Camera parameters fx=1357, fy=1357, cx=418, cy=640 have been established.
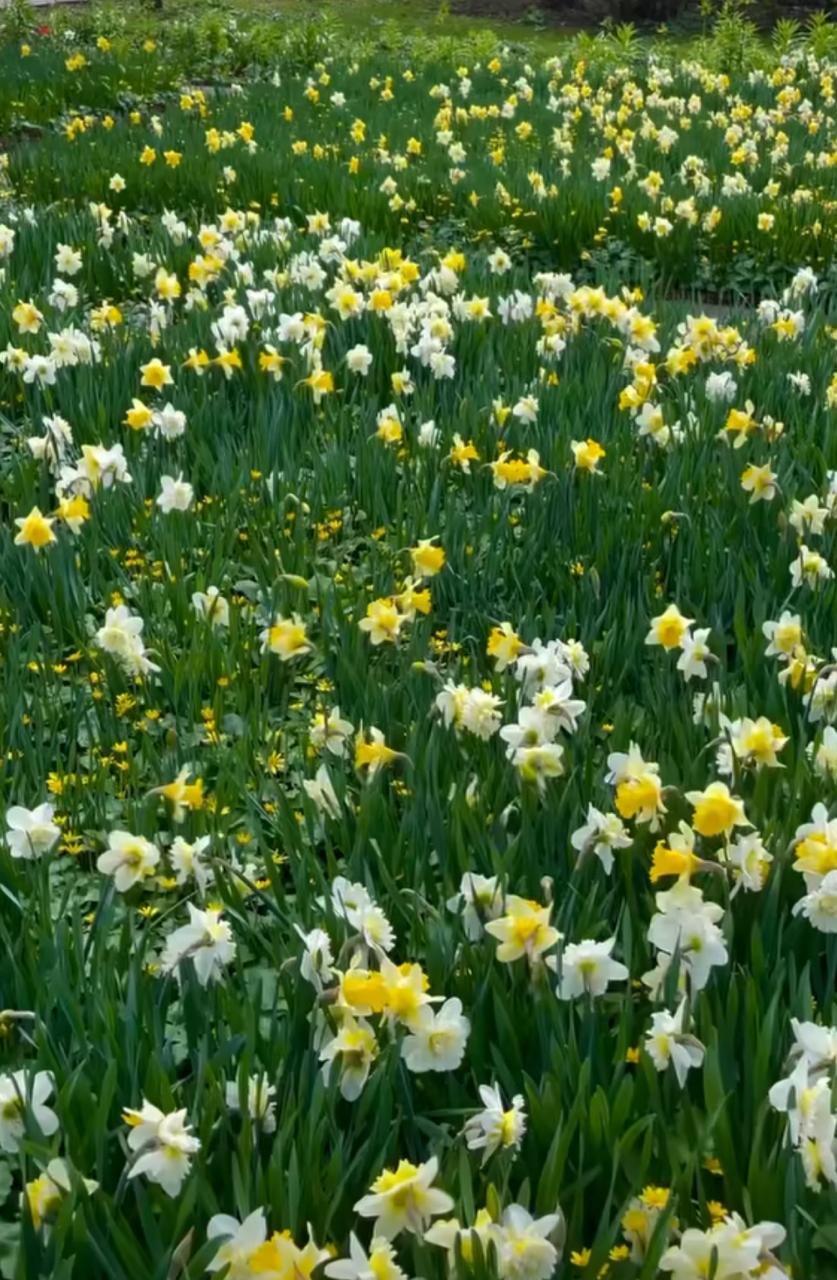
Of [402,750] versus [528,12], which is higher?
[528,12]

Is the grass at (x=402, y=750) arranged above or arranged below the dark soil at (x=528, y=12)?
below

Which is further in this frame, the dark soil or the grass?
the dark soil

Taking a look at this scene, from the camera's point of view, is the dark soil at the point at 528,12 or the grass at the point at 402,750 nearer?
the grass at the point at 402,750

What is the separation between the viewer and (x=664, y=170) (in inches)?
282

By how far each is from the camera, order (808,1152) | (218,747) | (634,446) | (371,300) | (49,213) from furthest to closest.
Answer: (49,213), (371,300), (634,446), (218,747), (808,1152)

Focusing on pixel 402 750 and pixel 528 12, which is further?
pixel 528 12

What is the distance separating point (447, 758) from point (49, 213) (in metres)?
4.23

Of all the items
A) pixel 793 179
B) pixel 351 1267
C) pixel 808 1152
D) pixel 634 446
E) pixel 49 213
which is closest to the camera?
pixel 351 1267

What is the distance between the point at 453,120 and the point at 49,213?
12.5ft

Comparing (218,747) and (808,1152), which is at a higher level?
(808,1152)

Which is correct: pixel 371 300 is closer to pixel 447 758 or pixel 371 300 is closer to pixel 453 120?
pixel 447 758

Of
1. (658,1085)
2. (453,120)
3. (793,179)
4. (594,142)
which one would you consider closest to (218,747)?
(658,1085)

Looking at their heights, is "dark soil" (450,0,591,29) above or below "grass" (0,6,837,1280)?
above

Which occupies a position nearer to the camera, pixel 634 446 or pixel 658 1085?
pixel 658 1085
